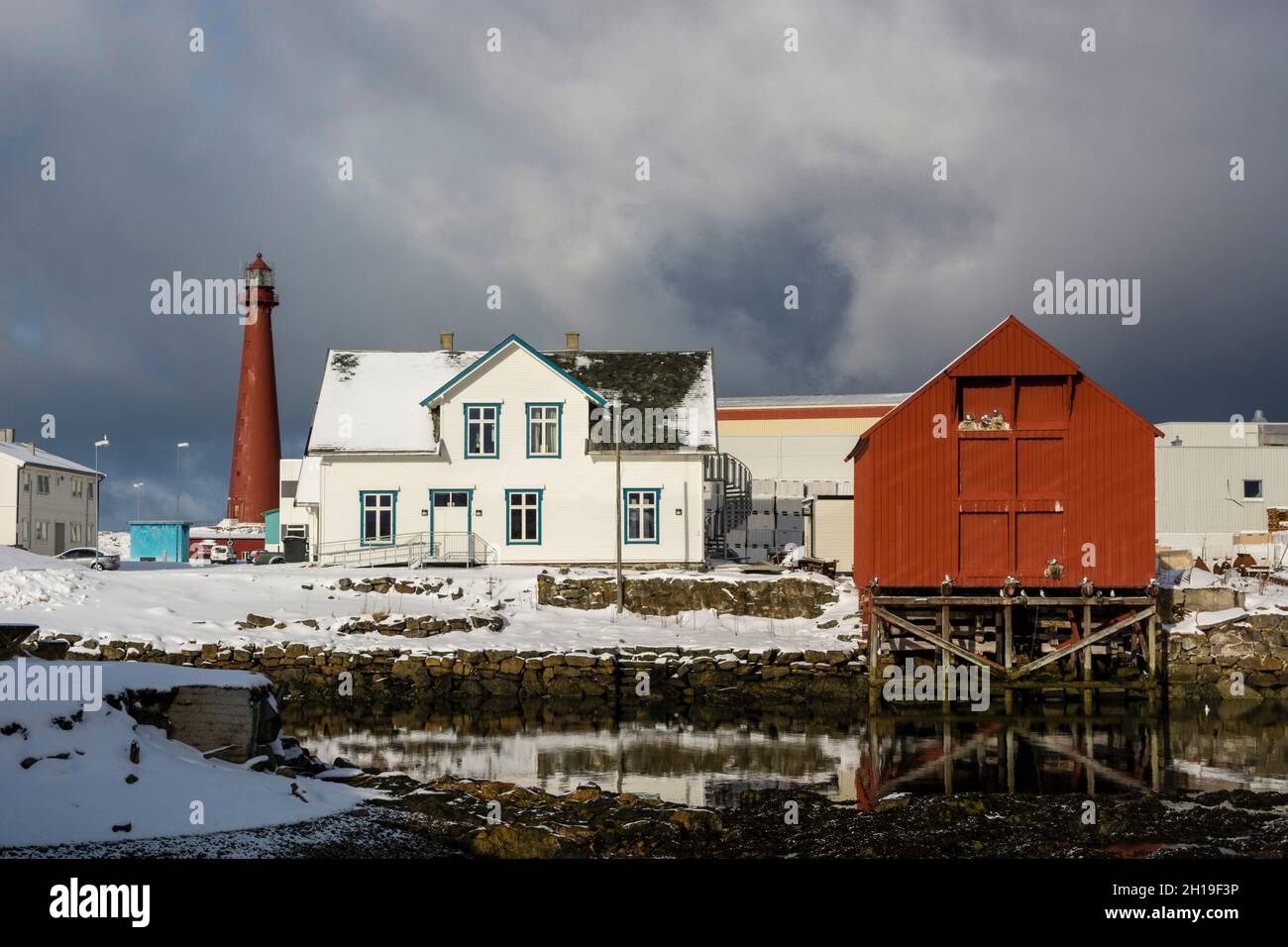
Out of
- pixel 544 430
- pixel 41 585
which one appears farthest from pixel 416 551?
pixel 41 585

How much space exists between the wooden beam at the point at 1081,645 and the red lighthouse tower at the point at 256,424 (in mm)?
43070

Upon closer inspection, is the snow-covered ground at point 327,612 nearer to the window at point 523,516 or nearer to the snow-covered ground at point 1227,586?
the window at point 523,516

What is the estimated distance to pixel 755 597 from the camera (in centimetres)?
3338

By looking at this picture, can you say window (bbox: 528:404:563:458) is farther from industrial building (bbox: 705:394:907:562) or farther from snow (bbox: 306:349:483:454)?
industrial building (bbox: 705:394:907:562)

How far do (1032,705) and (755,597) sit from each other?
7.95 meters

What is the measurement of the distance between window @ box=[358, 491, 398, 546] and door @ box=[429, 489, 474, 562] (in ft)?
4.27

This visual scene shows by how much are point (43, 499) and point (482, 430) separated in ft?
140

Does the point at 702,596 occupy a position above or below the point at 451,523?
below

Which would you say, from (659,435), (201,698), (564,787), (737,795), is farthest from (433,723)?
(659,435)

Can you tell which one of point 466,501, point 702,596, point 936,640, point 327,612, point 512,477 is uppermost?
point 512,477

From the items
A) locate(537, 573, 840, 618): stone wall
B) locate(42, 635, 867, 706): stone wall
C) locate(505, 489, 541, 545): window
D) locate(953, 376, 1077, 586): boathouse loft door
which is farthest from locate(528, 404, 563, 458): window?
locate(953, 376, 1077, 586): boathouse loft door

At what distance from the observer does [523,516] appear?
126ft

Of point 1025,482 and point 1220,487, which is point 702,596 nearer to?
point 1025,482
